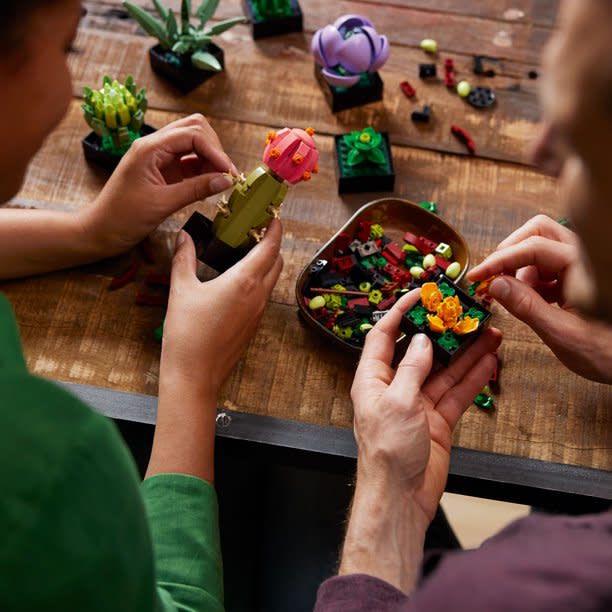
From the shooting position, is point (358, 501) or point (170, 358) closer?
point (358, 501)

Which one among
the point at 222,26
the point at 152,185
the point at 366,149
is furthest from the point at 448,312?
the point at 222,26

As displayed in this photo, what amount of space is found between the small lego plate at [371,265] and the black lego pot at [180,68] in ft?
1.39

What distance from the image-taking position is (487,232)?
1.30 meters

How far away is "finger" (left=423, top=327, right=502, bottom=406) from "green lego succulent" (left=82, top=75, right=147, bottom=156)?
645 mm

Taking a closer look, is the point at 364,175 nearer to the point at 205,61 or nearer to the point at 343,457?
the point at 205,61

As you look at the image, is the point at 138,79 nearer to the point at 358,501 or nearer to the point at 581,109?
the point at 358,501

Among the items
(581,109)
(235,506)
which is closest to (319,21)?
(235,506)

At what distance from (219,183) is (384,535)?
568mm

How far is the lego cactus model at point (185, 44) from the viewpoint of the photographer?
1344 mm

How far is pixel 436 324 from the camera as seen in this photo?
3.45ft

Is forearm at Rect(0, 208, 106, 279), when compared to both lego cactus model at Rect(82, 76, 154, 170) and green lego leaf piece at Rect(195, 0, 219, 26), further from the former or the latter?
green lego leaf piece at Rect(195, 0, 219, 26)

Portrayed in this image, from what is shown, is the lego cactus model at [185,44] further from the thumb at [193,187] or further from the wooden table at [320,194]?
the thumb at [193,187]

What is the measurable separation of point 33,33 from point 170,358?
545 mm

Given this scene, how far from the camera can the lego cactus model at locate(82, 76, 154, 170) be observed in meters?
1.23
